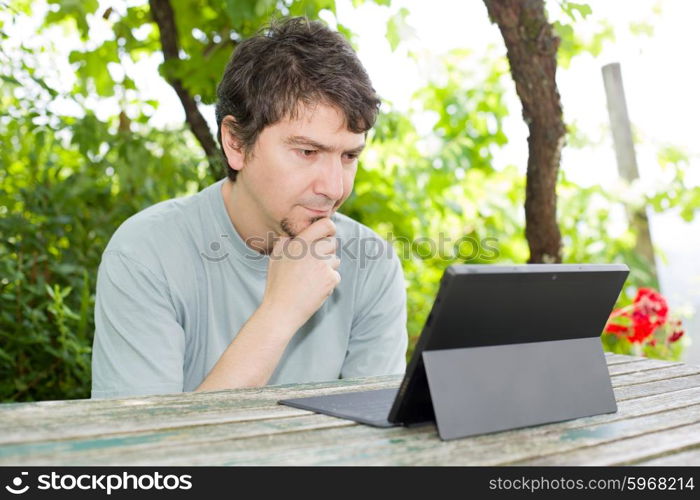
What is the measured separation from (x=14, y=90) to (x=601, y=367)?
10.8 ft

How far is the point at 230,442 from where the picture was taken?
36.9 inches

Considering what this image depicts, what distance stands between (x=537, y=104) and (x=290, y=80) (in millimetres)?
1513

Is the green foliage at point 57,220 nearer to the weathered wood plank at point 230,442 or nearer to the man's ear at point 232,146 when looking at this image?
the man's ear at point 232,146

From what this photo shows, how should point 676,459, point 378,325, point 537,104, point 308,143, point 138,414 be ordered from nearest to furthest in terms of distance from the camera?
1. point 676,459
2. point 138,414
3. point 308,143
4. point 378,325
5. point 537,104

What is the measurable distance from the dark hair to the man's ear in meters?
0.02

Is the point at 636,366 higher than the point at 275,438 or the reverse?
the reverse

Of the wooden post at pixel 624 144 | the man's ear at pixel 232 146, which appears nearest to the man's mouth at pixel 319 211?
the man's ear at pixel 232 146

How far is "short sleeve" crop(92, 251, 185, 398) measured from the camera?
5.12 feet

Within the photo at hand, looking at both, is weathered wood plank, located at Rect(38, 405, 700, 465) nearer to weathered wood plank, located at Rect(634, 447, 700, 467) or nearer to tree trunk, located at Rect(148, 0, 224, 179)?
weathered wood plank, located at Rect(634, 447, 700, 467)

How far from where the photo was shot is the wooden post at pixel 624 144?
4617 mm

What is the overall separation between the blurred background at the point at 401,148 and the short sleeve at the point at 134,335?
1256 mm

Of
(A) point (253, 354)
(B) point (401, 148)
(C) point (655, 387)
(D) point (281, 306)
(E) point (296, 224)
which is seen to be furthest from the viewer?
(B) point (401, 148)

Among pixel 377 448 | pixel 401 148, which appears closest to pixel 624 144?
pixel 401 148

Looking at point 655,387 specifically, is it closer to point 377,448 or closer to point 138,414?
point 377,448
